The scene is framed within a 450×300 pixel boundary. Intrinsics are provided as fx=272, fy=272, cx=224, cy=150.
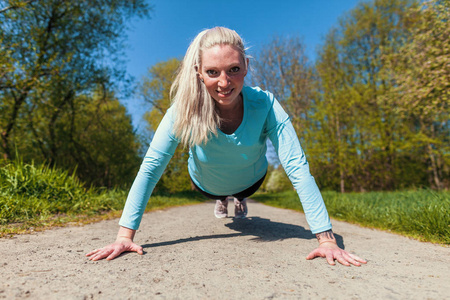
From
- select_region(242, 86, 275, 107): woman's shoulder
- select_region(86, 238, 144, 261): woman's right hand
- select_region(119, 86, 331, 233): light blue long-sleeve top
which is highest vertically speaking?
select_region(242, 86, 275, 107): woman's shoulder

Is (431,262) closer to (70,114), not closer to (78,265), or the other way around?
(78,265)

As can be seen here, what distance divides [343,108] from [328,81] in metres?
1.67

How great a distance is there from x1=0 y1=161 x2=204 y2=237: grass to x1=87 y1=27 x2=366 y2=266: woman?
5.09ft

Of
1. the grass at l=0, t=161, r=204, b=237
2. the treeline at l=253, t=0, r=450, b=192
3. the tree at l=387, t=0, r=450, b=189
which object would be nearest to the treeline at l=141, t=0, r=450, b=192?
the treeline at l=253, t=0, r=450, b=192

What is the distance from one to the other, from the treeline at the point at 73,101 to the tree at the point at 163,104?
3.48 metres

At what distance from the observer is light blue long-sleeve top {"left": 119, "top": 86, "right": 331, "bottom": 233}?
217cm

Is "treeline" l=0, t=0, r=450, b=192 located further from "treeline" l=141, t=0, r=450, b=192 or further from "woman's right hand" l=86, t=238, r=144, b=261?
"woman's right hand" l=86, t=238, r=144, b=261

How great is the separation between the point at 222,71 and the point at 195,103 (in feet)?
1.26

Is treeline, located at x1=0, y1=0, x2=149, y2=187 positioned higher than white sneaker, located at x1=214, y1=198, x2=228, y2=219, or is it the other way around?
treeline, located at x1=0, y1=0, x2=149, y2=187

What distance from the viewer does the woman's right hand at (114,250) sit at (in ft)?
6.49

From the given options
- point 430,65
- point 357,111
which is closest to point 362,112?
point 357,111

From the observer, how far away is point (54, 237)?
8.71 feet

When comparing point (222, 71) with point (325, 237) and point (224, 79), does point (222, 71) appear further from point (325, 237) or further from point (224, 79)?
point (325, 237)

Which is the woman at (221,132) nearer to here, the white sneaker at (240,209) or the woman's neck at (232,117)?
the woman's neck at (232,117)
